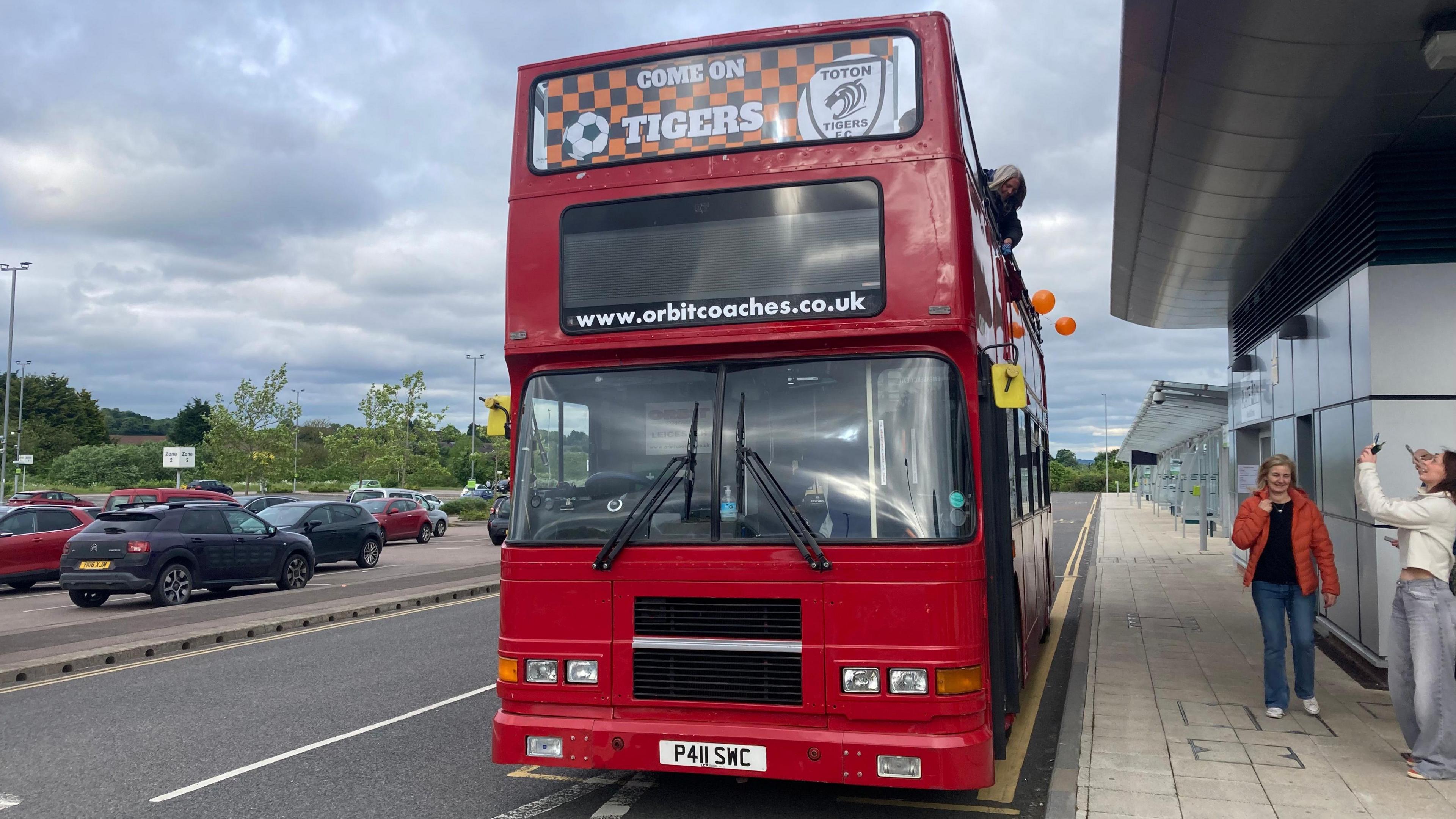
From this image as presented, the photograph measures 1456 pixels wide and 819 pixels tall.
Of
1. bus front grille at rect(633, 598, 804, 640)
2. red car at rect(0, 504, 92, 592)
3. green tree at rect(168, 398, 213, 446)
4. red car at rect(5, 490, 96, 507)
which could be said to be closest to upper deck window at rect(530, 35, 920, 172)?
bus front grille at rect(633, 598, 804, 640)

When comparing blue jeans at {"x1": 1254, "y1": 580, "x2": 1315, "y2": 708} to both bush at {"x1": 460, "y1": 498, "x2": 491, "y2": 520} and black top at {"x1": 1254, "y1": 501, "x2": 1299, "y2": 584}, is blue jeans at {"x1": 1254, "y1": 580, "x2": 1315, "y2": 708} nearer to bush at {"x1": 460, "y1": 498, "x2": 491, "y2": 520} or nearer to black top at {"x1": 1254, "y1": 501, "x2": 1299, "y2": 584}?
black top at {"x1": 1254, "y1": 501, "x2": 1299, "y2": 584}

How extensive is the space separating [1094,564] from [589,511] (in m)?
17.1

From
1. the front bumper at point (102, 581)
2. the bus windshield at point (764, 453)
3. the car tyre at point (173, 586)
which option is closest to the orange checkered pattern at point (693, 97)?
the bus windshield at point (764, 453)

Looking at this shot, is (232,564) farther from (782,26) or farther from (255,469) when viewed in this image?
(255,469)

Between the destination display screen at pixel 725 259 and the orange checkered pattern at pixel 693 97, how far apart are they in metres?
0.30

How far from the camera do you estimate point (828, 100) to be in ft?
17.3

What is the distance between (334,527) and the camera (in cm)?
2161

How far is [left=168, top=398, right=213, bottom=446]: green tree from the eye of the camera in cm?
9650

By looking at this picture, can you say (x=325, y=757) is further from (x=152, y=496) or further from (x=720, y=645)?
(x=152, y=496)

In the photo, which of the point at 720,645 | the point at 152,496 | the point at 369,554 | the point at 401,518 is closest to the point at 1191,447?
the point at 401,518

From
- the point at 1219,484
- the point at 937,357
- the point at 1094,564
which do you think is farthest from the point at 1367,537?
the point at 1219,484

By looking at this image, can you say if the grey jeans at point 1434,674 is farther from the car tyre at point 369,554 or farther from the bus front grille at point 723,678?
the car tyre at point 369,554

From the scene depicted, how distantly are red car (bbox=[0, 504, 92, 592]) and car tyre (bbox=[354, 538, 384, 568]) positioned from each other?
17.9 ft

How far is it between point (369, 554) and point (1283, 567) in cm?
1921
